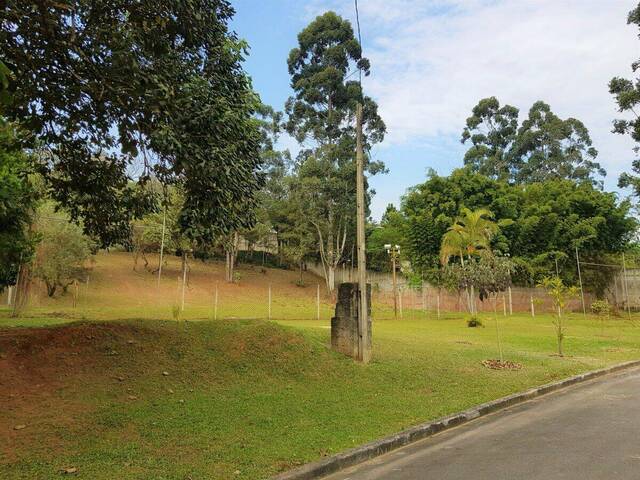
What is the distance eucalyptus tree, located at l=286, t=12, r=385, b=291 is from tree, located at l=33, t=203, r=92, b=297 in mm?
20751

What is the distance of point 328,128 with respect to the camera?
47.2 m

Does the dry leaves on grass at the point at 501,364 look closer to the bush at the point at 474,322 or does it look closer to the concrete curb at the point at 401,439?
A: the concrete curb at the point at 401,439

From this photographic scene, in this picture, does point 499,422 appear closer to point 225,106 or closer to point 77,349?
point 225,106

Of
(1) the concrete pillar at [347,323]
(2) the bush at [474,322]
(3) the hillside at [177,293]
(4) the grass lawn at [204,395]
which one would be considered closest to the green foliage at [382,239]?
(3) the hillside at [177,293]

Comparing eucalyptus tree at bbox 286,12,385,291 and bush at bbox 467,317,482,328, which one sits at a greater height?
eucalyptus tree at bbox 286,12,385,291

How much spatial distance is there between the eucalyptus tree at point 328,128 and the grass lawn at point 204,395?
1294 inches

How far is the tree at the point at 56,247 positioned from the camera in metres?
26.2

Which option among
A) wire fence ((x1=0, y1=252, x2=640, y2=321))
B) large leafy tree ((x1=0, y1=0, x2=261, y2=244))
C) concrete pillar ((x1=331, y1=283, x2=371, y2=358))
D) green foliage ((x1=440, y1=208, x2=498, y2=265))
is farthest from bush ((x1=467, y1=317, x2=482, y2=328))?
large leafy tree ((x1=0, y1=0, x2=261, y2=244))

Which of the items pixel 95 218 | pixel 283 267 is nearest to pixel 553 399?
pixel 95 218

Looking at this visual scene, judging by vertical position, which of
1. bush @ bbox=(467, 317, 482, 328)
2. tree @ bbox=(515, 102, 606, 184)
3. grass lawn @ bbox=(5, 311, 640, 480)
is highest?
tree @ bbox=(515, 102, 606, 184)

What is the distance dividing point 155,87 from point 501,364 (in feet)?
32.6

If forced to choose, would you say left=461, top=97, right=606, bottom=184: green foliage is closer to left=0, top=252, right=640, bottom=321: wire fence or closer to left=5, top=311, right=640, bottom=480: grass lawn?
left=0, top=252, right=640, bottom=321: wire fence

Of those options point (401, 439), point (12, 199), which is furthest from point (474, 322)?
point (12, 199)

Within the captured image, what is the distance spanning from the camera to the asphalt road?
5.23 meters
